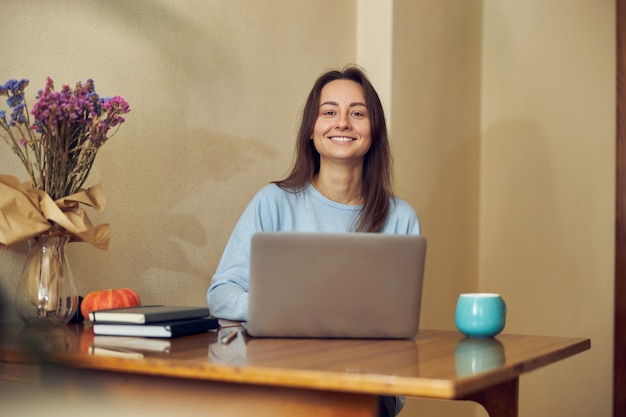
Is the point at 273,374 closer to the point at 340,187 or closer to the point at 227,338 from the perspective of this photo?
the point at 227,338

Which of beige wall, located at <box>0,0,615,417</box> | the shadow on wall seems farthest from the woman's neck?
the shadow on wall

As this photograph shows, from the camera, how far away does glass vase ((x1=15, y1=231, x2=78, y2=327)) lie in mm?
1367

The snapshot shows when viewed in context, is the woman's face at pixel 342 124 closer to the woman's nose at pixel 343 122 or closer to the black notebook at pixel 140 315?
the woman's nose at pixel 343 122

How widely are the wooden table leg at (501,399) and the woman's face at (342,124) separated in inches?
28.8

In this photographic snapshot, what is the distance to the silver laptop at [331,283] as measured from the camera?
1.19 m

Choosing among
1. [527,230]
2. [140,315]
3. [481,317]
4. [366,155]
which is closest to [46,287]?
[140,315]

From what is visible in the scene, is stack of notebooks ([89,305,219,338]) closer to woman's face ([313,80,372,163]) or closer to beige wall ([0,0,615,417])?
beige wall ([0,0,615,417])

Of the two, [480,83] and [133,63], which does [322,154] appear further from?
[480,83]

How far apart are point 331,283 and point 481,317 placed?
33 cm

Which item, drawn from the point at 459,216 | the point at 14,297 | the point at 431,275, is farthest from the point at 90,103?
A: the point at 459,216

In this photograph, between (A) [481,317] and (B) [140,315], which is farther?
(A) [481,317]

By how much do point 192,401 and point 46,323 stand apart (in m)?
0.50

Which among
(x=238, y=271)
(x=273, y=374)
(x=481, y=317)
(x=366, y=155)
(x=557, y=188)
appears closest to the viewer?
(x=273, y=374)

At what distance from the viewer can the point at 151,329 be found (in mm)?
1196
